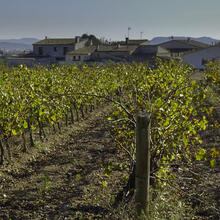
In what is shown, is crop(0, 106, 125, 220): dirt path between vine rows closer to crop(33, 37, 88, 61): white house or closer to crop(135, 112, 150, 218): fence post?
crop(135, 112, 150, 218): fence post

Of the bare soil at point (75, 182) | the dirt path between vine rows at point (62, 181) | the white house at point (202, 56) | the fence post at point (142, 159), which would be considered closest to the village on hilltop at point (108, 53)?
the white house at point (202, 56)

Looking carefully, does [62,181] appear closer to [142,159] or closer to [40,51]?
[142,159]

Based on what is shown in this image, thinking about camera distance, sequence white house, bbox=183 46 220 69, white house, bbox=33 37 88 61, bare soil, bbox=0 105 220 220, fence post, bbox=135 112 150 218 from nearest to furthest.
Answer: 1. fence post, bbox=135 112 150 218
2. bare soil, bbox=0 105 220 220
3. white house, bbox=183 46 220 69
4. white house, bbox=33 37 88 61

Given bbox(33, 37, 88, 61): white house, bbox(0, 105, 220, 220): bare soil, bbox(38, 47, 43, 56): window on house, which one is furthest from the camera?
bbox(38, 47, 43, 56): window on house

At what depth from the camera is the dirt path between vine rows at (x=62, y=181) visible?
17.8 feet

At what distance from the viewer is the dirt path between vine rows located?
213 inches

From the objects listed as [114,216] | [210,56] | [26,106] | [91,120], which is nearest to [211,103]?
[91,120]

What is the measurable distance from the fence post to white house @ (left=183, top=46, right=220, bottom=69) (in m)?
47.2

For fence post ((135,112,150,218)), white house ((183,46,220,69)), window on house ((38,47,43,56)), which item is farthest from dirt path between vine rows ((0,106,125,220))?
window on house ((38,47,43,56))

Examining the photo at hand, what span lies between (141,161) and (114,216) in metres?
1.55

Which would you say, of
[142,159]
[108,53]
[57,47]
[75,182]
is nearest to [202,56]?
[108,53]

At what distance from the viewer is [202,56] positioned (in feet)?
161

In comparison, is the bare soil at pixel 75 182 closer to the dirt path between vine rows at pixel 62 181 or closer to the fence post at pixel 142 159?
the dirt path between vine rows at pixel 62 181

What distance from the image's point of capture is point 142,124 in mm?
3633
